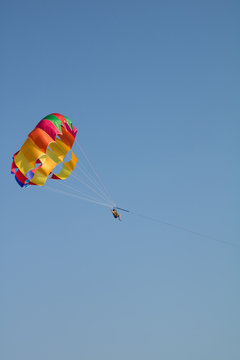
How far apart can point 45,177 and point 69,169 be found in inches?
83.7

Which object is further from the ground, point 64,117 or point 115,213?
point 64,117

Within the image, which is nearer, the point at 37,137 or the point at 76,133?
the point at 37,137

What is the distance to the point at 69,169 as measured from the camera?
123 feet

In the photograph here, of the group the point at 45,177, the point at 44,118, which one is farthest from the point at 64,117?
the point at 45,177

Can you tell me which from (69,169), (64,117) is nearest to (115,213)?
(69,169)

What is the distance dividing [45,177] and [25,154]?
60.0 inches

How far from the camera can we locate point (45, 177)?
35.7 metres

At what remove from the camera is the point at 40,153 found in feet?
116

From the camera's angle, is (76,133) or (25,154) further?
(76,133)

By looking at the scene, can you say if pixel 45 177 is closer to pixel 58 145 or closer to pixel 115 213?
pixel 58 145

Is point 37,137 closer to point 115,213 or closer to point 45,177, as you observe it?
point 45,177

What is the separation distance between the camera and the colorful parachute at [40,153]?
3519 centimetres

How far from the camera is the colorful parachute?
115 feet

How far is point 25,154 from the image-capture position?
3544 centimetres
